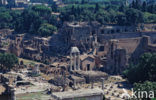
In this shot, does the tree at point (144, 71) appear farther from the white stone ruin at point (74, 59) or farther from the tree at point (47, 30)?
the tree at point (47, 30)

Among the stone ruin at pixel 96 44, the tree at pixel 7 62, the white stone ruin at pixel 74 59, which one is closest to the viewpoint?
the white stone ruin at pixel 74 59

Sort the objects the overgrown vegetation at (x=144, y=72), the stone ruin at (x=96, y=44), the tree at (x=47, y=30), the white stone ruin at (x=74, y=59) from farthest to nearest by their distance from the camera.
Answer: the tree at (x=47, y=30) < the stone ruin at (x=96, y=44) < the white stone ruin at (x=74, y=59) < the overgrown vegetation at (x=144, y=72)

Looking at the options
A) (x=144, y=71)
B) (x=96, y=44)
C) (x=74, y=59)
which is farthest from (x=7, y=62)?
(x=144, y=71)

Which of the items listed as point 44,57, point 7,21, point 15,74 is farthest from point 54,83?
point 7,21

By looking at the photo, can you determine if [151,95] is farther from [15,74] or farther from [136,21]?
[136,21]

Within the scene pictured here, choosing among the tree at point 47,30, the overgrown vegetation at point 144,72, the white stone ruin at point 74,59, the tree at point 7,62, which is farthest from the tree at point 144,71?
the tree at point 47,30

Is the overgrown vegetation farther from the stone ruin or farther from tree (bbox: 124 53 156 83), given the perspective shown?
the stone ruin

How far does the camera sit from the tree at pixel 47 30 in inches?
3034

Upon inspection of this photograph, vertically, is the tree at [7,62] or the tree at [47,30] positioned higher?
the tree at [47,30]

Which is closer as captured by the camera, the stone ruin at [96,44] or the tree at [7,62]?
the stone ruin at [96,44]

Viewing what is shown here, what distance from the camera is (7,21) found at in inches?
3885

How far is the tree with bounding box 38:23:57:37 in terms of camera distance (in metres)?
77.1

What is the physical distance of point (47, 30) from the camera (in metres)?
77.2

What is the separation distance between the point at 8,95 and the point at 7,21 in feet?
169
